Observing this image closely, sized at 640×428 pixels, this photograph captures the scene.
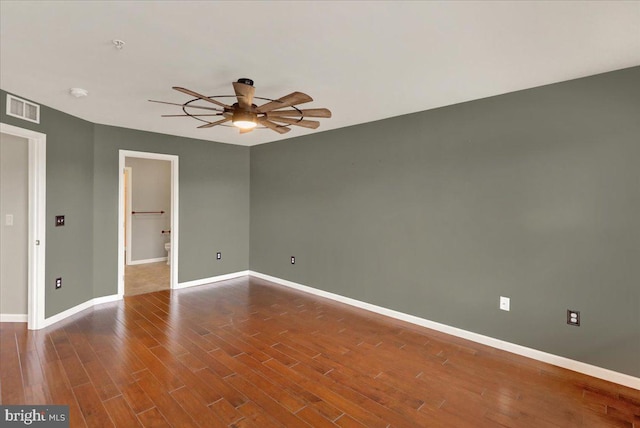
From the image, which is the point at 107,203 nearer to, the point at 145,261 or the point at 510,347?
the point at 145,261

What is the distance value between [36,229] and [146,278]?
2.45m

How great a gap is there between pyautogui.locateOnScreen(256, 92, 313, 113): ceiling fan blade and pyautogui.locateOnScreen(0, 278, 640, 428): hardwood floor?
2086 mm

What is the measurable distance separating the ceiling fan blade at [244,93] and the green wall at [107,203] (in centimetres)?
234

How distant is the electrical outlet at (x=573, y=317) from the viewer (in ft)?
8.58

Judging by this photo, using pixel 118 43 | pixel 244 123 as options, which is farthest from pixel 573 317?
pixel 118 43

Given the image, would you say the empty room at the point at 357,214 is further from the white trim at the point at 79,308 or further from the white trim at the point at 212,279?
the white trim at the point at 212,279

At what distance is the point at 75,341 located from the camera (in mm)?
3055

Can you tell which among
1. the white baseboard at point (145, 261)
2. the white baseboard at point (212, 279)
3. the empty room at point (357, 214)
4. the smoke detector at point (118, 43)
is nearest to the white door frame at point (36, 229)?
the empty room at point (357, 214)

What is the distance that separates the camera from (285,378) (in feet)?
8.14

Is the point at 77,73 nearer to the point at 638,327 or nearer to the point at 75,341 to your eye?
the point at 75,341

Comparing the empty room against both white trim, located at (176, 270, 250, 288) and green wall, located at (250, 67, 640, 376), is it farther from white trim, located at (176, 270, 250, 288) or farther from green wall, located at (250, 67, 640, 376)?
white trim, located at (176, 270, 250, 288)

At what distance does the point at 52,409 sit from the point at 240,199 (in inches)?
155

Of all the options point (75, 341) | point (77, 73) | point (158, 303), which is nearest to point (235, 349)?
point (75, 341)

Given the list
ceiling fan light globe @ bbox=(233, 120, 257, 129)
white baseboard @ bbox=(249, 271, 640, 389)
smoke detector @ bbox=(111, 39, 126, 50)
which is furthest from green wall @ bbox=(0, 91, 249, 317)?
ceiling fan light globe @ bbox=(233, 120, 257, 129)
